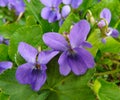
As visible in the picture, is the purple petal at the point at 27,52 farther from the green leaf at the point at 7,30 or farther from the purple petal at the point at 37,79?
the green leaf at the point at 7,30

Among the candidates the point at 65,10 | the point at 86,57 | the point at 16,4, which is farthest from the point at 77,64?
the point at 16,4

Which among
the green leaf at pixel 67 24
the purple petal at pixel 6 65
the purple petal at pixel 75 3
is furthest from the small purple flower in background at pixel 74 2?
the purple petal at pixel 6 65

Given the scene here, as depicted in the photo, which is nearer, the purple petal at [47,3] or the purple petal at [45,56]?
the purple petal at [45,56]

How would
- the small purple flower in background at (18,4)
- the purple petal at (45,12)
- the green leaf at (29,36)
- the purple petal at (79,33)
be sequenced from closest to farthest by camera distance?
the purple petal at (79,33) → the green leaf at (29,36) → the purple petal at (45,12) → the small purple flower in background at (18,4)

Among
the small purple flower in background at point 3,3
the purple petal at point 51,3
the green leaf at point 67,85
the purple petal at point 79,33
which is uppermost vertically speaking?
the purple petal at point 79,33

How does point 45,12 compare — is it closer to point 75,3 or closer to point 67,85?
point 75,3

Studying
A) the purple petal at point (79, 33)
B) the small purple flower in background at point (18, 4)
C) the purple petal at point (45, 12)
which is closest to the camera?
the purple petal at point (79, 33)

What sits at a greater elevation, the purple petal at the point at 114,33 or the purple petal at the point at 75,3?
the purple petal at the point at 75,3
